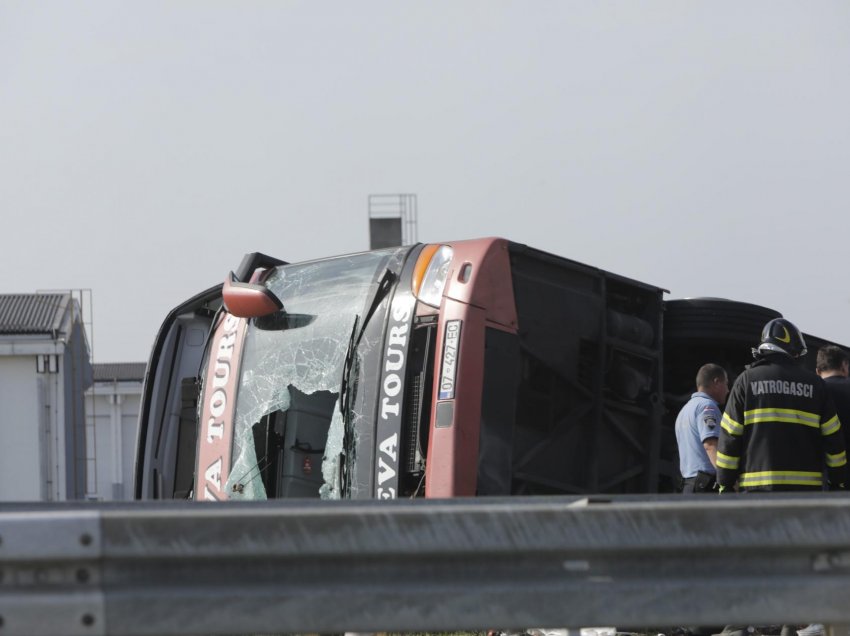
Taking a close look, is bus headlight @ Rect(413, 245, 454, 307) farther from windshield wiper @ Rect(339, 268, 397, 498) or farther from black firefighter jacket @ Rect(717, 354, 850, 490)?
black firefighter jacket @ Rect(717, 354, 850, 490)

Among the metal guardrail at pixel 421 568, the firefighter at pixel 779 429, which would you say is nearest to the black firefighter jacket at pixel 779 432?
the firefighter at pixel 779 429

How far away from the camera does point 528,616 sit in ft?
9.05

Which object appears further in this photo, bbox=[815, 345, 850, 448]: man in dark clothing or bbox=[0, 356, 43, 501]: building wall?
bbox=[0, 356, 43, 501]: building wall

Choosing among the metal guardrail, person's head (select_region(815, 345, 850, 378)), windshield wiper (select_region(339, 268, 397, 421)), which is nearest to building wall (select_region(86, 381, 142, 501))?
windshield wiper (select_region(339, 268, 397, 421))

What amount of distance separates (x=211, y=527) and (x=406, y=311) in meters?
3.86

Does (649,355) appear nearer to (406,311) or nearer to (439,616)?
(406,311)

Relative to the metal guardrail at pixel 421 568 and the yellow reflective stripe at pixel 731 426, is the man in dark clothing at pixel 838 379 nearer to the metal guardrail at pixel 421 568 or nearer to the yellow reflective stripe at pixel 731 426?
the yellow reflective stripe at pixel 731 426

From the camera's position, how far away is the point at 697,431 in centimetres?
698

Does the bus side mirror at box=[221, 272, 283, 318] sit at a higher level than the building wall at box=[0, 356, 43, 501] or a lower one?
higher

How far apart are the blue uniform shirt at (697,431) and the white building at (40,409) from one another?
53.4ft

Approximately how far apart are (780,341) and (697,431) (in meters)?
0.95

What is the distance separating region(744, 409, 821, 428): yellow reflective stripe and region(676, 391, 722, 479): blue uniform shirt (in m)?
0.82

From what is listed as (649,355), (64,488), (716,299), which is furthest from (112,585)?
(64,488)

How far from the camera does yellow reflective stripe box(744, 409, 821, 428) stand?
6035 mm
